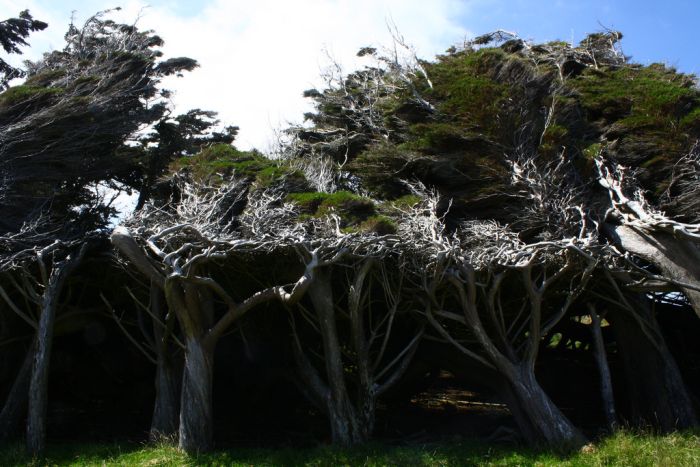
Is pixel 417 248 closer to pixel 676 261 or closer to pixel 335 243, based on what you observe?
pixel 335 243

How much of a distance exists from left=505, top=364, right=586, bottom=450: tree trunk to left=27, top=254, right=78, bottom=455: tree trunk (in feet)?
25.6

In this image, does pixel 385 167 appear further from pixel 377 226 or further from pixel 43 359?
pixel 43 359

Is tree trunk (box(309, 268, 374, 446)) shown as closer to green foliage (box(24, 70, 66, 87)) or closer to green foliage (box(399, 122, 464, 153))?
green foliage (box(399, 122, 464, 153))

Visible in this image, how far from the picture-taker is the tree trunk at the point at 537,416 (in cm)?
947

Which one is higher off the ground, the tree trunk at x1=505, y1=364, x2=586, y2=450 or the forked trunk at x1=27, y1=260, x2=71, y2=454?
the forked trunk at x1=27, y1=260, x2=71, y2=454

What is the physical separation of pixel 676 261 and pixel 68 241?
10.6 metres

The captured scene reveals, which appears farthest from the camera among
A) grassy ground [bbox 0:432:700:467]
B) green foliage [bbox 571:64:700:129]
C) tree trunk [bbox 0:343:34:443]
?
green foliage [bbox 571:64:700:129]

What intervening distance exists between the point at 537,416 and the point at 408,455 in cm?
229

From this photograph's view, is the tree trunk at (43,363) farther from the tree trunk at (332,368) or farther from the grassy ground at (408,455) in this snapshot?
the tree trunk at (332,368)

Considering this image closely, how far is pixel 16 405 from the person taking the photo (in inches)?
445

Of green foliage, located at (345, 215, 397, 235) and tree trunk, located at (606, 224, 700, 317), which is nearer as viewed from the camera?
tree trunk, located at (606, 224, 700, 317)

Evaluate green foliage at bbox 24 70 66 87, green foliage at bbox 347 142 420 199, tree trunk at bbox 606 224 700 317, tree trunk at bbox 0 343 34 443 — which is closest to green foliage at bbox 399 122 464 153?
green foliage at bbox 347 142 420 199

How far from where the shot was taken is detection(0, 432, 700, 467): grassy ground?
8.32 m

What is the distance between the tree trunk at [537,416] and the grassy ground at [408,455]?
0.41m
